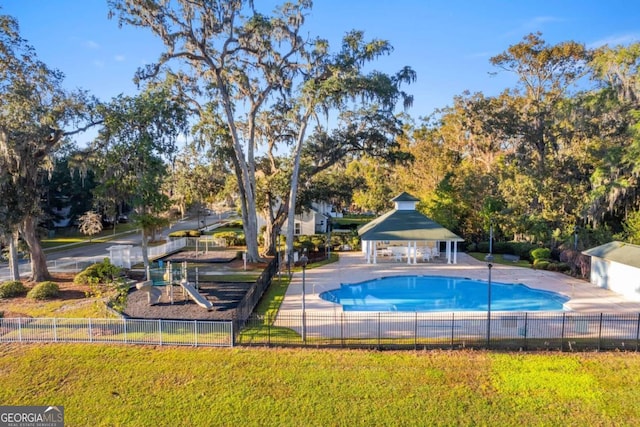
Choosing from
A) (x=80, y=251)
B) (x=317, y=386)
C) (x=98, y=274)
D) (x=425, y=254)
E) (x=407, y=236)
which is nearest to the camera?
(x=317, y=386)

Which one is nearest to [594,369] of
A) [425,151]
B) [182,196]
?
[182,196]

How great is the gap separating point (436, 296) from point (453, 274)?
13.7 ft

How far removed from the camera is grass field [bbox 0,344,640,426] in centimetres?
832

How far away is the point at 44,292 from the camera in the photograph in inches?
661

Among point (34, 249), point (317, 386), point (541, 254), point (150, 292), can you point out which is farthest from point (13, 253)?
point (541, 254)

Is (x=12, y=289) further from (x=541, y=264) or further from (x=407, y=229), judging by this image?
(x=541, y=264)

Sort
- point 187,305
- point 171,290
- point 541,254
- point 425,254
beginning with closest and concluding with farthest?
point 187,305 < point 171,290 < point 541,254 < point 425,254

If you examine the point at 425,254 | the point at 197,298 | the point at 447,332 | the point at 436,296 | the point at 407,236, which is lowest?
the point at 436,296

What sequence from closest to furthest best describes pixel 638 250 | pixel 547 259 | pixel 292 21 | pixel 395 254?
pixel 638 250 → pixel 292 21 → pixel 547 259 → pixel 395 254

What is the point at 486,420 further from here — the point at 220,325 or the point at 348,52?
the point at 348,52

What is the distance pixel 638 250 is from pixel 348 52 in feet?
61.4

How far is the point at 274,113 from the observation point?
90.4 ft

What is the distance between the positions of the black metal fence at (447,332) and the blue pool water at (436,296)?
8.03 feet

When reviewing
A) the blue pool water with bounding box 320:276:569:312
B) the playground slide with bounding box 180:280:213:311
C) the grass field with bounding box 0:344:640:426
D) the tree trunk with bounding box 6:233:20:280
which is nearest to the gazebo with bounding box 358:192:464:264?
the blue pool water with bounding box 320:276:569:312
